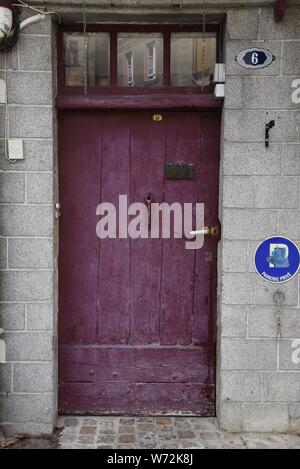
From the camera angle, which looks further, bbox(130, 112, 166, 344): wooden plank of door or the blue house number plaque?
bbox(130, 112, 166, 344): wooden plank of door

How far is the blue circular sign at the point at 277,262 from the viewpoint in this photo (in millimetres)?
3854

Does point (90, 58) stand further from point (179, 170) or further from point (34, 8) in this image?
point (179, 170)

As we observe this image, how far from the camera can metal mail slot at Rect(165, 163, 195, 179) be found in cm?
400

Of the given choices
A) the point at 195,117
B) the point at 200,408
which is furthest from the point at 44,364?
the point at 195,117

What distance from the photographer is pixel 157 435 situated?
3.84 m

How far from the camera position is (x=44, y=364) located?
388 centimetres

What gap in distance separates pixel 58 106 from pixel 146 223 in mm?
1113

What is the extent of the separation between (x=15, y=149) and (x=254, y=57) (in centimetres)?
186

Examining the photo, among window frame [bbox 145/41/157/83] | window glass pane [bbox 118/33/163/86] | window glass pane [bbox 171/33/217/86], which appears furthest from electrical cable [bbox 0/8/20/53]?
window glass pane [bbox 171/33/217/86]

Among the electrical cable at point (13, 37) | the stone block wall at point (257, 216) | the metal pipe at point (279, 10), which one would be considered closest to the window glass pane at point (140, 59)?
the stone block wall at point (257, 216)

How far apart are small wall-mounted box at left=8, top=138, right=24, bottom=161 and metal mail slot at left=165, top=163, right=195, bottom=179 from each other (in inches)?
43.5

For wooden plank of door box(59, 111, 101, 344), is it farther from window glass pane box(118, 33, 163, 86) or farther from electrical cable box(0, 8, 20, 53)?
electrical cable box(0, 8, 20, 53)

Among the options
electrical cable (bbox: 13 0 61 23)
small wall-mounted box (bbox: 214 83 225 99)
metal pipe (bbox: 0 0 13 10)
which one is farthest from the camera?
small wall-mounted box (bbox: 214 83 225 99)

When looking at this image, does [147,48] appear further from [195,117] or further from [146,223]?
[146,223]
